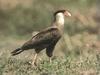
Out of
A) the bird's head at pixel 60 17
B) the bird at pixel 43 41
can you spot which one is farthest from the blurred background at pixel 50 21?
the bird at pixel 43 41

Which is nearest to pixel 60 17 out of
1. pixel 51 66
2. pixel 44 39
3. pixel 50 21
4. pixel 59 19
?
pixel 59 19

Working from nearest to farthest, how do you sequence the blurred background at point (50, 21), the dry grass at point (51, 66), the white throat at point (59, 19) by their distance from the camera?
1. the dry grass at point (51, 66)
2. the white throat at point (59, 19)
3. the blurred background at point (50, 21)

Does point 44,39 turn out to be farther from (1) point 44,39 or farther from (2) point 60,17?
(2) point 60,17

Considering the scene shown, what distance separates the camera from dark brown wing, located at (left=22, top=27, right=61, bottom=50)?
12.0 meters

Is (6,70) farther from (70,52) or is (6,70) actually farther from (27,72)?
(70,52)

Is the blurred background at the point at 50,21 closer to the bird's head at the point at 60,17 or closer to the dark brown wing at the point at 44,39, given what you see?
the bird's head at the point at 60,17

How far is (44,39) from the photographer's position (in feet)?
39.4

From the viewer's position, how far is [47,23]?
20750 mm

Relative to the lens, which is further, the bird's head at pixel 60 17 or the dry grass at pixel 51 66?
the bird's head at pixel 60 17

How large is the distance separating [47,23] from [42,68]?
913 cm

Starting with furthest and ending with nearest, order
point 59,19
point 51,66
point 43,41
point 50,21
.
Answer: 1. point 50,21
2. point 59,19
3. point 43,41
4. point 51,66

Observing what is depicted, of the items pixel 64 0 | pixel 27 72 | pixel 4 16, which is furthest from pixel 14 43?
pixel 27 72

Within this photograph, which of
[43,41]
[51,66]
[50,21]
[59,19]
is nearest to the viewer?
[51,66]

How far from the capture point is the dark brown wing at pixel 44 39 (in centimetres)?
1199
